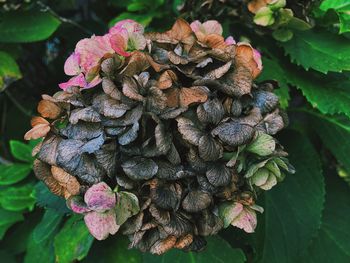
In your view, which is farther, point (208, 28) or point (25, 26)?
point (25, 26)

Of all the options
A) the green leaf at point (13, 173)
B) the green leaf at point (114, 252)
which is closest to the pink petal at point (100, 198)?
the green leaf at point (114, 252)

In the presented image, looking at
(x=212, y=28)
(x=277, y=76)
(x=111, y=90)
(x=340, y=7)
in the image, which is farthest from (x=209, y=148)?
(x=340, y=7)

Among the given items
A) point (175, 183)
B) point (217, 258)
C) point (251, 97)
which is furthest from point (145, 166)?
point (217, 258)

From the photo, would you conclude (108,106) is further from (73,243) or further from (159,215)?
(73,243)

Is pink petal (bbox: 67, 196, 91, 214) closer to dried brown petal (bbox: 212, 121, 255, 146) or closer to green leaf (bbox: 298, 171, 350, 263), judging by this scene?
dried brown petal (bbox: 212, 121, 255, 146)

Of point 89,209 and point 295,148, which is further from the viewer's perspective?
point 295,148

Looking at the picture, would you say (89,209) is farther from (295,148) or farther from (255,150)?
(295,148)

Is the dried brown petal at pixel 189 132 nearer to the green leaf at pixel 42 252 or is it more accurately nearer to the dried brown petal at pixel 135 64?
the dried brown petal at pixel 135 64
